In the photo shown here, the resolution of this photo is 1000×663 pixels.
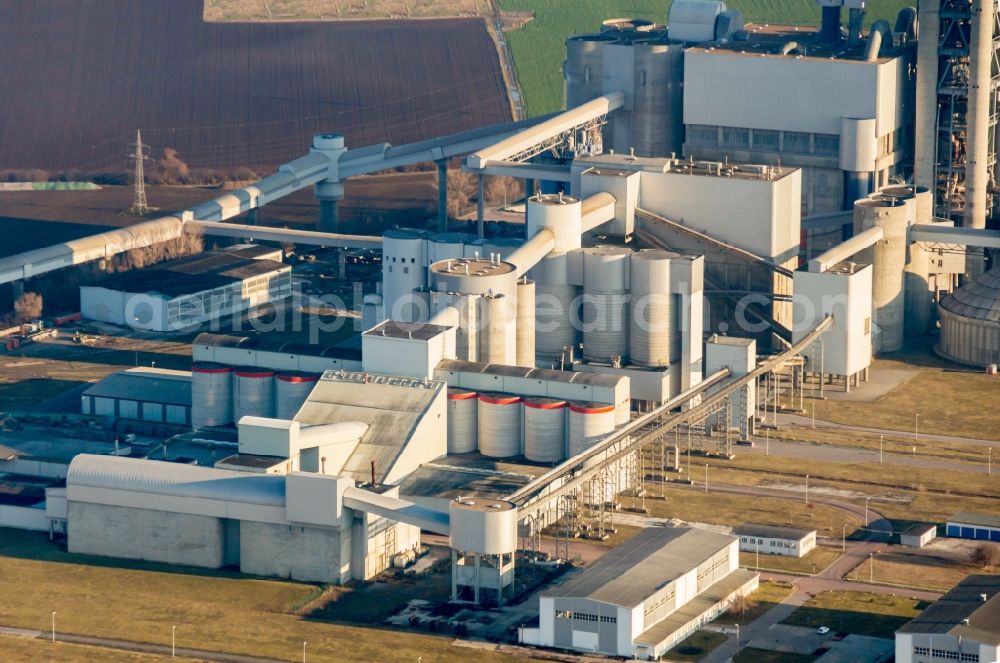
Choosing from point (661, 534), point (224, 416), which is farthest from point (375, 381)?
point (661, 534)

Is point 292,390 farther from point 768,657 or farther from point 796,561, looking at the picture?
point 768,657

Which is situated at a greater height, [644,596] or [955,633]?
[955,633]

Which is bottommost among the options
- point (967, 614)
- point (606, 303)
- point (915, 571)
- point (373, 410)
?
point (915, 571)

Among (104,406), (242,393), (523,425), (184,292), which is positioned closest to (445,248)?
(184,292)

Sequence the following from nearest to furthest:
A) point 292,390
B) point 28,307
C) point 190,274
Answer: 1. point 292,390
2. point 28,307
3. point 190,274

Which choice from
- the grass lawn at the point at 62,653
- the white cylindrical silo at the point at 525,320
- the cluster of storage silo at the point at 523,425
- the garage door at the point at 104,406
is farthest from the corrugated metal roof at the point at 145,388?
the grass lawn at the point at 62,653
